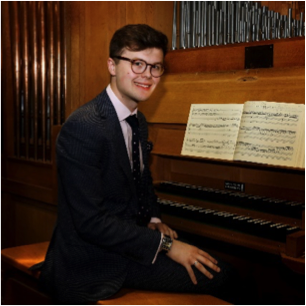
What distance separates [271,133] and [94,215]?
2.88 feet

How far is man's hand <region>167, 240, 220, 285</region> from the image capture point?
190cm

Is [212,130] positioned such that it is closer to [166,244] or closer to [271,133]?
[271,133]

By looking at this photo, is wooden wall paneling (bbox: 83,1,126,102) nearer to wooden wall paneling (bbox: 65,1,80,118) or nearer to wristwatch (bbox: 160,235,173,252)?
wooden wall paneling (bbox: 65,1,80,118)

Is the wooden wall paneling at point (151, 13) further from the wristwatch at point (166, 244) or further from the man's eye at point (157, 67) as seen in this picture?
the wristwatch at point (166, 244)

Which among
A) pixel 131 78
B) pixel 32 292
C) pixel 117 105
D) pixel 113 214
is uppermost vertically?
pixel 131 78

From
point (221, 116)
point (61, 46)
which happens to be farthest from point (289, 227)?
point (61, 46)

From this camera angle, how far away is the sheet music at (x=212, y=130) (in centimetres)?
229

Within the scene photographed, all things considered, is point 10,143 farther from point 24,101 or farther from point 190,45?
point 190,45

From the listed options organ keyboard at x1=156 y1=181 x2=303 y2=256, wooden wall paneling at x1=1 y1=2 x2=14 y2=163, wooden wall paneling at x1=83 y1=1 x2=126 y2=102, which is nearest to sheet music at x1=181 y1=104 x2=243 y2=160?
organ keyboard at x1=156 y1=181 x2=303 y2=256

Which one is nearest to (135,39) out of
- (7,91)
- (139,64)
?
(139,64)

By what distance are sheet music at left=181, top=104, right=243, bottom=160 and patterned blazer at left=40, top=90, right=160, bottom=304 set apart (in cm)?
52

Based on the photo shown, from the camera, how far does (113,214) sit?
1938 millimetres

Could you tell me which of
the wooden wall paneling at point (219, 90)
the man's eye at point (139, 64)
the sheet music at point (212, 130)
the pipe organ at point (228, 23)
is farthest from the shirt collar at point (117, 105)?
the pipe organ at point (228, 23)

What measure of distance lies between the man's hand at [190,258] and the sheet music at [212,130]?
526 millimetres
